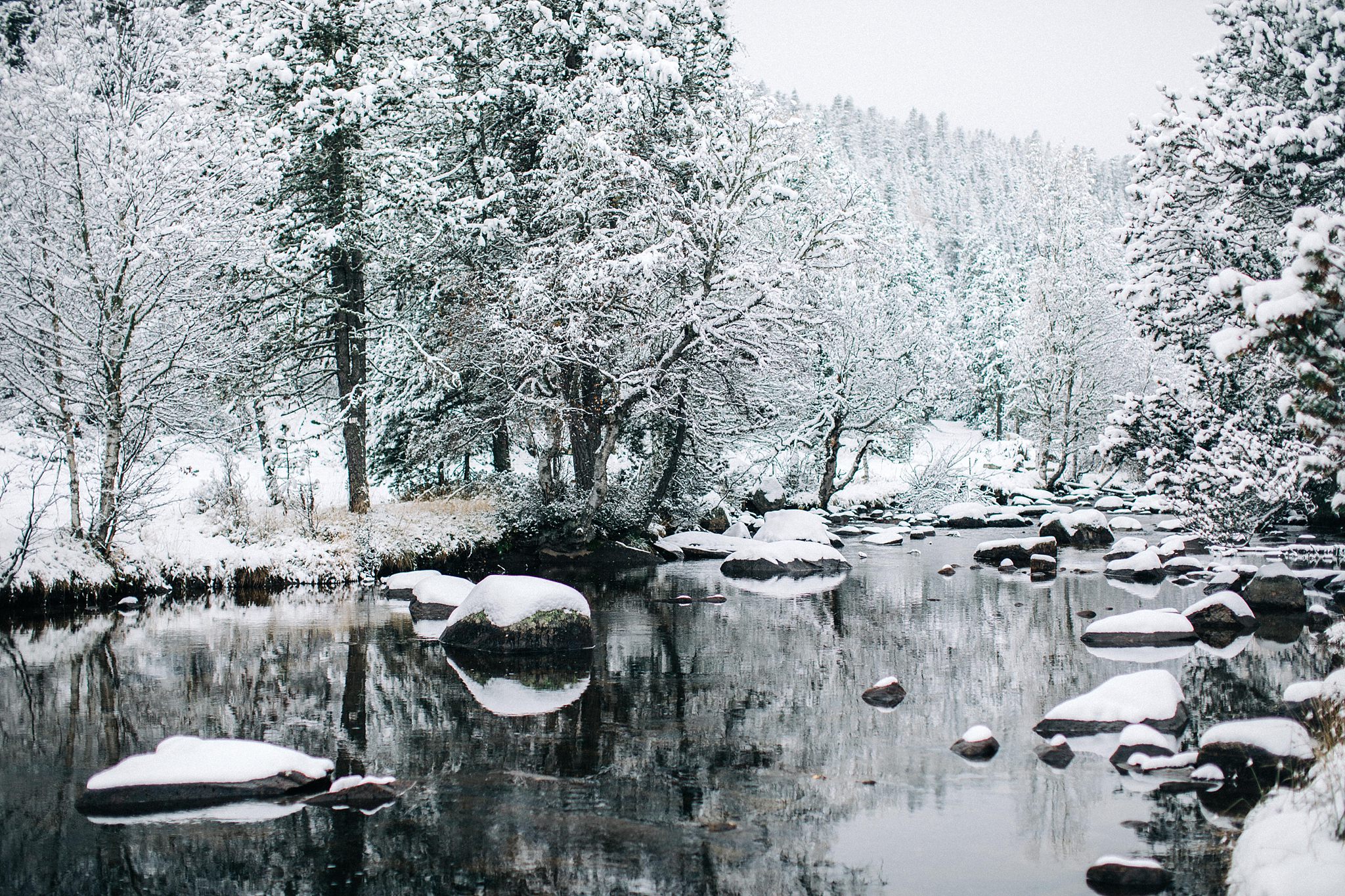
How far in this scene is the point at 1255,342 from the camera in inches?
250

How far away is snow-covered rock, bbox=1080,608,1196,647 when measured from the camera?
13.5m

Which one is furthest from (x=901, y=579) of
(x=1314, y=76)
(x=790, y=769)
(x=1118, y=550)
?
(x=790, y=769)

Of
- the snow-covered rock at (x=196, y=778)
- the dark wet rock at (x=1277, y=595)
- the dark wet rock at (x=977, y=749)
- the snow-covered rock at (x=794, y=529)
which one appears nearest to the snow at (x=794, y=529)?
the snow-covered rock at (x=794, y=529)

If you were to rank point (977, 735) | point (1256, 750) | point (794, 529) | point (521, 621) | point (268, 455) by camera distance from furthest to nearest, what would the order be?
point (794, 529)
point (268, 455)
point (521, 621)
point (977, 735)
point (1256, 750)

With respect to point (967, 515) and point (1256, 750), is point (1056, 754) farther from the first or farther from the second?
point (967, 515)

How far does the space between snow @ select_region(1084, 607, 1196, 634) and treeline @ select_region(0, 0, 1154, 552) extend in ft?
35.5

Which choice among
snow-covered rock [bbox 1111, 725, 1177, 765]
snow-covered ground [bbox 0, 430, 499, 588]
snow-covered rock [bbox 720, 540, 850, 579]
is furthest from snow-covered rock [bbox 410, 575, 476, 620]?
snow-covered rock [bbox 1111, 725, 1177, 765]

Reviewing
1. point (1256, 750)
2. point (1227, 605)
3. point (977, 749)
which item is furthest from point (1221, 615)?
point (977, 749)

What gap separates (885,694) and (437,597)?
8.31 metres

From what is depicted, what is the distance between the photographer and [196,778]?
25.4 feet

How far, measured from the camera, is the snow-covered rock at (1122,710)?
9312 mm

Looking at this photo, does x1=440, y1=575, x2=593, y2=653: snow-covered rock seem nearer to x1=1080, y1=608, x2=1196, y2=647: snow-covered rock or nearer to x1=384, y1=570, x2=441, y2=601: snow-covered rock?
x1=384, y1=570, x2=441, y2=601: snow-covered rock

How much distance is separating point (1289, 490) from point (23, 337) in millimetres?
19856

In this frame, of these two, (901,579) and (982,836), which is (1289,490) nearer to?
(901,579)
